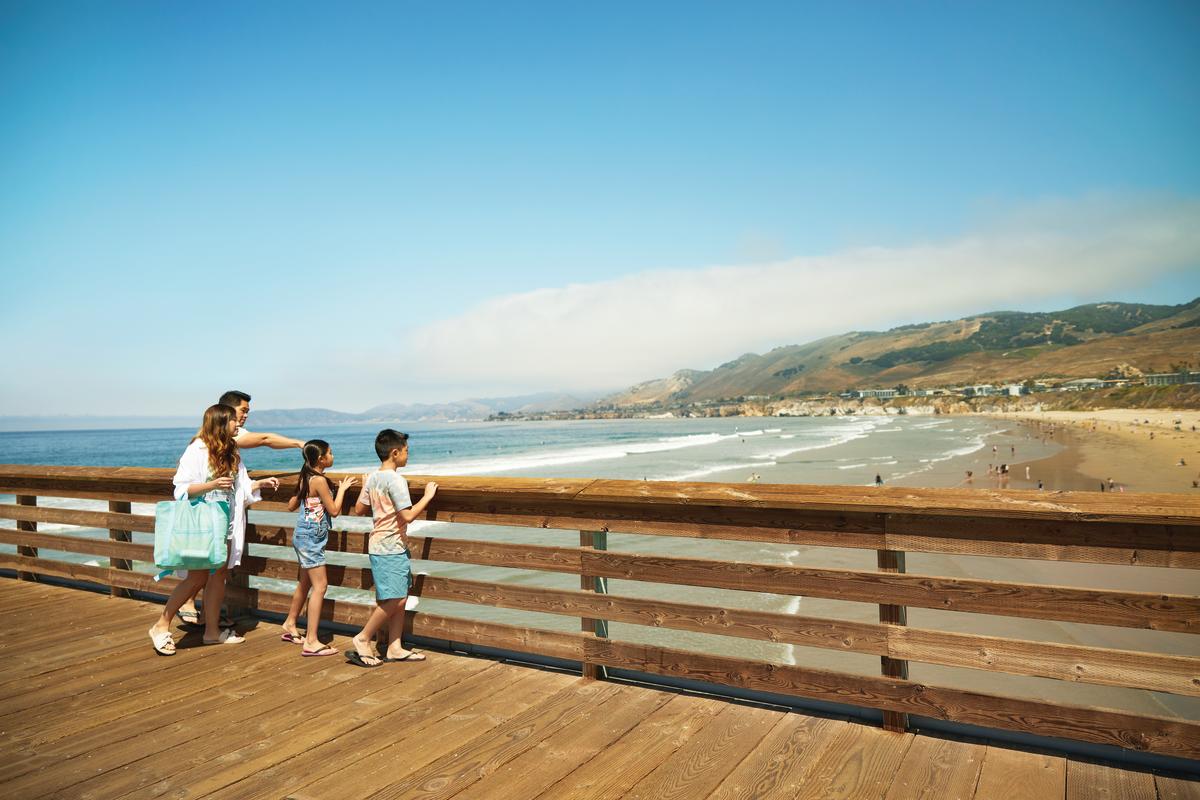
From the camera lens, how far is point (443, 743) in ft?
10.5

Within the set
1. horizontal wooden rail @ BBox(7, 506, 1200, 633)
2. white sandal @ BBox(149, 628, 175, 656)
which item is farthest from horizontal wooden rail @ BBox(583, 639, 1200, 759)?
white sandal @ BBox(149, 628, 175, 656)

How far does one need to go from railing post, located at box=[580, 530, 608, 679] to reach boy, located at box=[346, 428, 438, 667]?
1017mm

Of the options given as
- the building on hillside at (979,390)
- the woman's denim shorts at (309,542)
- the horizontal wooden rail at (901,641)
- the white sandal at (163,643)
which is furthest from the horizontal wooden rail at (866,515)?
the building on hillside at (979,390)

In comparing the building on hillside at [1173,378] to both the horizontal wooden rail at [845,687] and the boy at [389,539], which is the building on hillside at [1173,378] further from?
the boy at [389,539]

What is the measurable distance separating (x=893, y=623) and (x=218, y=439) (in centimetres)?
413

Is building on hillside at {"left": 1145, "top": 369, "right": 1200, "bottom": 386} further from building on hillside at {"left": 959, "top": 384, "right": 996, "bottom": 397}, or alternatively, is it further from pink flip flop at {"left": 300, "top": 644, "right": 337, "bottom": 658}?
pink flip flop at {"left": 300, "top": 644, "right": 337, "bottom": 658}

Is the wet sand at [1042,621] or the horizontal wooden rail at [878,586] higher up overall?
the horizontal wooden rail at [878,586]

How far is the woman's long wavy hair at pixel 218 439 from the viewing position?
14.9 ft

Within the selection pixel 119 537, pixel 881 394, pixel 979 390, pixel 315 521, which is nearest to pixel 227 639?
pixel 315 521

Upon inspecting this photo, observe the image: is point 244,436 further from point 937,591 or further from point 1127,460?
point 1127,460

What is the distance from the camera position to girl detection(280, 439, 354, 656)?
4477 millimetres

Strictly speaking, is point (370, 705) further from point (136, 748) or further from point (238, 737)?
point (136, 748)

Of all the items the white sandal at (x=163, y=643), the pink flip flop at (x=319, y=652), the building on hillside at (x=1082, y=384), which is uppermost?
the white sandal at (x=163, y=643)

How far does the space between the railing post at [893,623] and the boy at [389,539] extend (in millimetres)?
2542
